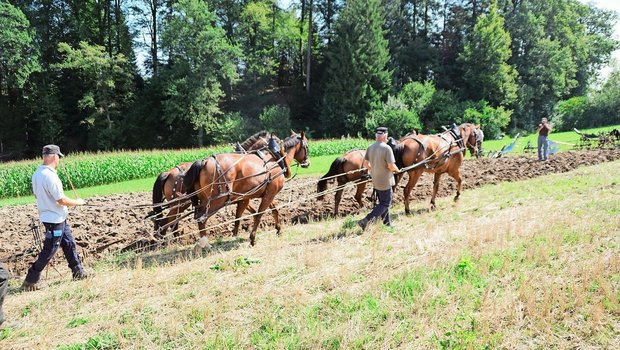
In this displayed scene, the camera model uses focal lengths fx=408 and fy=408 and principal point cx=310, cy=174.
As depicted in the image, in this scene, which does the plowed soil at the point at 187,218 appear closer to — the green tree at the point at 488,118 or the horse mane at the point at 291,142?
the horse mane at the point at 291,142

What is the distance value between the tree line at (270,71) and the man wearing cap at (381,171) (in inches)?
1108

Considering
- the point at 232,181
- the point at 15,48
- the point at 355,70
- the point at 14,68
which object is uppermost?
the point at 15,48

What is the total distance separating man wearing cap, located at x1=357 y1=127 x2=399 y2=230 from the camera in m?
7.71

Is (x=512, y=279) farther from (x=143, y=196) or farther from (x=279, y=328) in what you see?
(x=143, y=196)

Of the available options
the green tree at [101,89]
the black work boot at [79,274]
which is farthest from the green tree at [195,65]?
the black work boot at [79,274]

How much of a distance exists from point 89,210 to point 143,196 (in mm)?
3076

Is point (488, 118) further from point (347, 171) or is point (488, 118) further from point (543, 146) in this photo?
point (347, 171)

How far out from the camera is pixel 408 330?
13.4 feet

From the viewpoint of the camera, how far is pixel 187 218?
9.56 meters

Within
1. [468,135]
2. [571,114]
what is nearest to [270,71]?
[571,114]

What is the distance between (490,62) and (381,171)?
1541 inches

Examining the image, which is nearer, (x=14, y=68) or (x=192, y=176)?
(x=192, y=176)

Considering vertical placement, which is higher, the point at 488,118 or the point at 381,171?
the point at 488,118

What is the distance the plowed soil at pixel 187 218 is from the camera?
8289 millimetres
